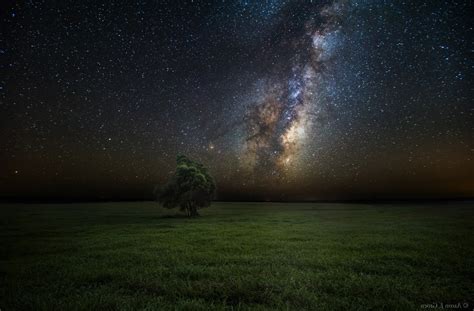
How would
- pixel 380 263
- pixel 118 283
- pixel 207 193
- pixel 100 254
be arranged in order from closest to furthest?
pixel 118 283 < pixel 380 263 < pixel 100 254 < pixel 207 193

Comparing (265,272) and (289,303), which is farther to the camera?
(265,272)

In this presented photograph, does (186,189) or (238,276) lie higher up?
(186,189)

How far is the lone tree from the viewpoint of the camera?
49.0m

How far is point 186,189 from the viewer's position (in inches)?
1937

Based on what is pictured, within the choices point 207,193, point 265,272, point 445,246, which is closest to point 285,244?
point 265,272

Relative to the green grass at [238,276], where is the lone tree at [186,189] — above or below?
above

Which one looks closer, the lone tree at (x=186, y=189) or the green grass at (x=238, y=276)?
the green grass at (x=238, y=276)

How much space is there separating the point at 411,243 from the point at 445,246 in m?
1.99

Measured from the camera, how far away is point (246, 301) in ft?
32.0

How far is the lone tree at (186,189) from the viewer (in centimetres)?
4900

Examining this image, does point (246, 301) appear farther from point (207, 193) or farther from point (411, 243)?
point (207, 193)

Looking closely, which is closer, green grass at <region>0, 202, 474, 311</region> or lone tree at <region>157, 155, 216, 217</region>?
green grass at <region>0, 202, 474, 311</region>

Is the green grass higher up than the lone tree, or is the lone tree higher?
the lone tree

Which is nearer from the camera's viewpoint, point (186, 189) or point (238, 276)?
point (238, 276)
